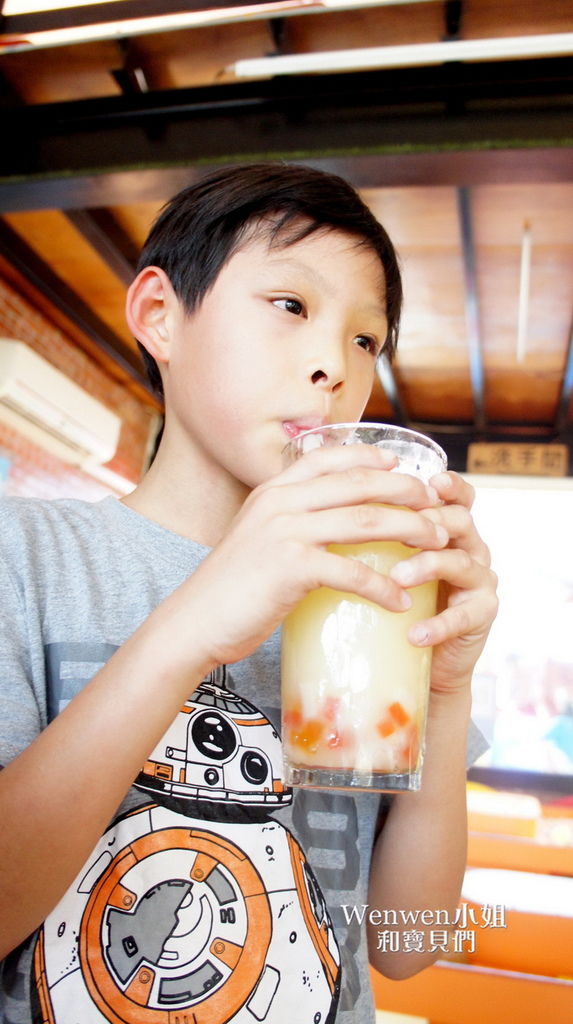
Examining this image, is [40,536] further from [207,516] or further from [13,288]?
[13,288]

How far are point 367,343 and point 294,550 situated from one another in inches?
19.3

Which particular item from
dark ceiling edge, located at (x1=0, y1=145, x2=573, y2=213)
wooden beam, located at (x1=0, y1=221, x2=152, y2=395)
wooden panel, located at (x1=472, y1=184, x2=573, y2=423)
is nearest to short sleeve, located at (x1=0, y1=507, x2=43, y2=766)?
dark ceiling edge, located at (x1=0, y1=145, x2=573, y2=213)

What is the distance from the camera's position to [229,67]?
10.2 ft

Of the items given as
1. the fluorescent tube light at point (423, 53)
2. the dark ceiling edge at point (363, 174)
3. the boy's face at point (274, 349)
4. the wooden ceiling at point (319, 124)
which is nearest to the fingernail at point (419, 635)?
the boy's face at point (274, 349)

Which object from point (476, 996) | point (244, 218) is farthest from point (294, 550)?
point (476, 996)

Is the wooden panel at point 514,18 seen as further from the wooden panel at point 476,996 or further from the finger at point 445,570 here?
the wooden panel at point 476,996

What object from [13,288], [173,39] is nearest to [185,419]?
[173,39]

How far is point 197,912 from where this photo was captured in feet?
2.34

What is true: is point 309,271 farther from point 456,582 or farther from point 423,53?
point 423,53

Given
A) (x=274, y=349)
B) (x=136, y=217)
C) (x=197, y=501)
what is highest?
(x=136, y=217)

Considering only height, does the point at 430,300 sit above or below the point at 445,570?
above

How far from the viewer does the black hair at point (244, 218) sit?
3.16ft

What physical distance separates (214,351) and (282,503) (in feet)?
1.20

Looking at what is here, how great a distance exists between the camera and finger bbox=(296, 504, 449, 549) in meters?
0.56
